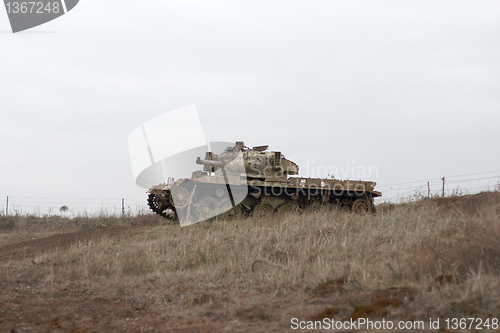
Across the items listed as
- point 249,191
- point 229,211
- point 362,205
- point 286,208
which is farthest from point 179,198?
point 362,205

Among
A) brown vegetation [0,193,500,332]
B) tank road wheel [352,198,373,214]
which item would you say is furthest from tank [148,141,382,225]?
brown vegetation [0,193,500,332]

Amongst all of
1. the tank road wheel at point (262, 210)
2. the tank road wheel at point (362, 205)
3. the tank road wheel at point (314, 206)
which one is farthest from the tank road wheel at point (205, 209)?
the tank road wheel at point (362, 205)

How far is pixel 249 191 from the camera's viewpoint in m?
15.7

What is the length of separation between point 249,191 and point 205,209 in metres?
2.00

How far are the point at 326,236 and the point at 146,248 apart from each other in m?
3.87

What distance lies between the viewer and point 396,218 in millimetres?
9484

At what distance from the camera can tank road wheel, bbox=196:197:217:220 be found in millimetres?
14648

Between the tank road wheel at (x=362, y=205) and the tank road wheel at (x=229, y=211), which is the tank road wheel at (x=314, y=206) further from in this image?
the tank road wheel at (x=229, y=211)

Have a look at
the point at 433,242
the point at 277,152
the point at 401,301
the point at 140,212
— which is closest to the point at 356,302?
Result: the point at 401,301

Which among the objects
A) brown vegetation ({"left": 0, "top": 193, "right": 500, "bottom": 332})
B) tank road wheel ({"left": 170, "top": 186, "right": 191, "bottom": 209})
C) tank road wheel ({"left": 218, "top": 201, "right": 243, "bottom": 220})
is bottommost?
brown vegetation ({"left": 0, "top": 193, "right": 500, "bottom": 332})

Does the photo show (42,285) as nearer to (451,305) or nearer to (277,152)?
(451,305)

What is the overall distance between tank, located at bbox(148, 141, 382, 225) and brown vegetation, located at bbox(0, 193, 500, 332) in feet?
19.4

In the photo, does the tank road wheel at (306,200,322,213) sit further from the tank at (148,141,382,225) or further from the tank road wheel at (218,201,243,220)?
the tank road wheel at (218,201,243,220)

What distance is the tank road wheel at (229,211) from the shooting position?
49.1 feet
